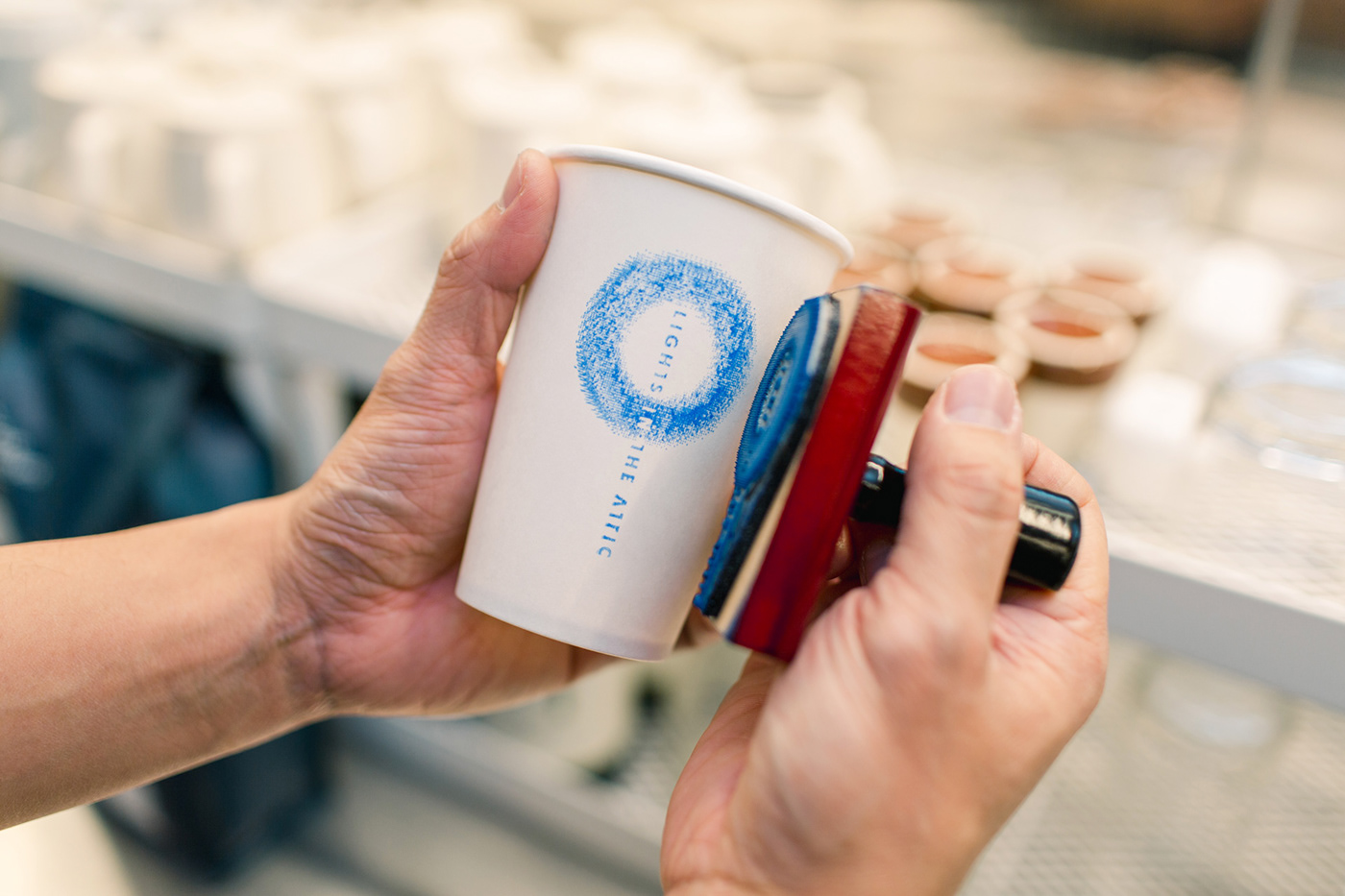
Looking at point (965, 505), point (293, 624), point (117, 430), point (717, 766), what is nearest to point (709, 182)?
point (965, 505)

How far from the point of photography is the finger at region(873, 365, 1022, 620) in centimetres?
37

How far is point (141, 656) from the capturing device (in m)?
0.54

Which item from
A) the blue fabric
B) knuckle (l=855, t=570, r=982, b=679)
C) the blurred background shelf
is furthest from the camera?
the blue fabric

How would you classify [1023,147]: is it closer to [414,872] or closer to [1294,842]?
[1294,842]

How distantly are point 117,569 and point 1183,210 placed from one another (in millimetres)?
1069

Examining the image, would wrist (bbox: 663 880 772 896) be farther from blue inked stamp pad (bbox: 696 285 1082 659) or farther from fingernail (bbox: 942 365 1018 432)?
fingernail (bbox: 942 365 1018 432)

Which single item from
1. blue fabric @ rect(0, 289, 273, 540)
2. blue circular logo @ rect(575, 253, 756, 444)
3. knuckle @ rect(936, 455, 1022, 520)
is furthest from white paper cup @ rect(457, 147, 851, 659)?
blue fabric @ rect(0, 289, 273, 540)

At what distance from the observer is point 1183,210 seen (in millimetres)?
1007

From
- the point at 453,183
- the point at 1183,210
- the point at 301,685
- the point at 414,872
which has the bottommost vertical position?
the point at 414,872

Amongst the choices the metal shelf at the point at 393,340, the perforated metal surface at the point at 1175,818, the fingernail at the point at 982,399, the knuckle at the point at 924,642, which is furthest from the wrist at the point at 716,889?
Result: the perforated metal surface at the point at 1175,818

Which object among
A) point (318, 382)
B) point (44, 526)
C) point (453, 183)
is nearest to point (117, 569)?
point (318, 382)

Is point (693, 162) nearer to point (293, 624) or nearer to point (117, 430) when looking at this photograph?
point (293, 624)

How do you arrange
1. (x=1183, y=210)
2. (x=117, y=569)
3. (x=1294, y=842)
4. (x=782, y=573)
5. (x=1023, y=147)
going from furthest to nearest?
(x=1023, y=147), (x=1183, y=210), (x=1294, y=842), (x=117, y=569), (x=782, y=573)

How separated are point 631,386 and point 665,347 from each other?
2cm
